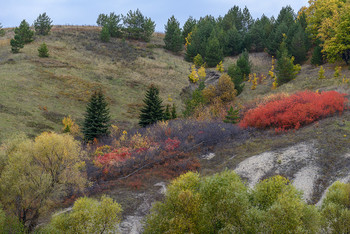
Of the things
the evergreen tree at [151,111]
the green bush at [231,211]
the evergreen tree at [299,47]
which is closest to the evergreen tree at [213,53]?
the evergreen tree at [299,47]

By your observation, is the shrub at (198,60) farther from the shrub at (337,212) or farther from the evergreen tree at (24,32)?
the shrub at (337,212)

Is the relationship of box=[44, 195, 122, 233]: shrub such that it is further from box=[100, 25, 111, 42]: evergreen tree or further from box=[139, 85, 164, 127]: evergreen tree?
box=[100, 25, 111, 42]: evergreen tree

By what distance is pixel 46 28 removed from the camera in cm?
7206

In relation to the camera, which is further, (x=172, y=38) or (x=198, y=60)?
(x=172, y=38)

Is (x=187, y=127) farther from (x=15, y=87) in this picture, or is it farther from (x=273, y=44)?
(x=273, y=44)

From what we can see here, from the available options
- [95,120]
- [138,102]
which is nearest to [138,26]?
[138,102]

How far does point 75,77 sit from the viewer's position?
52.3 meters

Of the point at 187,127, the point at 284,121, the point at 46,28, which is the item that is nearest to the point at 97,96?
the point at 187,127

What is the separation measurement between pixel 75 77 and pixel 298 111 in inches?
1584

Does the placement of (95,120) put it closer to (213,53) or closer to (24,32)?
(24,32)

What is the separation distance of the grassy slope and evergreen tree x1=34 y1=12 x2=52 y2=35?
95.5 inches

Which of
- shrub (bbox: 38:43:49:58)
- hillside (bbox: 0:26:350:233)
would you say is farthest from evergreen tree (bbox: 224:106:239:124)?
shrub (bbox: 38:43:49:58)

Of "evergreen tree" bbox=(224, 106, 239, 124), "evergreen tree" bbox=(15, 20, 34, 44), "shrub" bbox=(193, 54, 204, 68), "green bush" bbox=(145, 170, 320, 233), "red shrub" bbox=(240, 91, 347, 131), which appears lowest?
"green bush" bbox=(145, 170, 320, 233)

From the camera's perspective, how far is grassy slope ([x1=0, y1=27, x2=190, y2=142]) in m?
37.5
